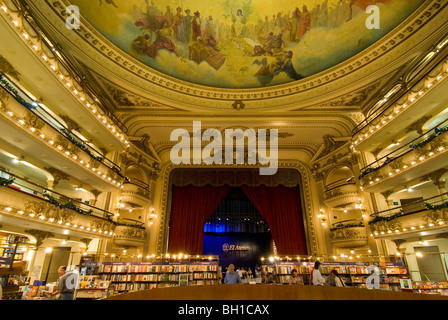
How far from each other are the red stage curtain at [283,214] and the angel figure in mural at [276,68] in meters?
8.13

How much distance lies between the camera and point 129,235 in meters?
13.1

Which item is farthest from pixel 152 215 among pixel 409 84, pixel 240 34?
pixel 409 84

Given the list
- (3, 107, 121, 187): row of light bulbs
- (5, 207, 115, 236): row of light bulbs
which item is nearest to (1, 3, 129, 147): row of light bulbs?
(3, 107, 121, 187): row of light bulbs

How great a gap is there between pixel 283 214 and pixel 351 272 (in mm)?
6937

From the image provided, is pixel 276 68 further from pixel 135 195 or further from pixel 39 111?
pixel 39 111

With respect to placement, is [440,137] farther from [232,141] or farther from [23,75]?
[23,75]

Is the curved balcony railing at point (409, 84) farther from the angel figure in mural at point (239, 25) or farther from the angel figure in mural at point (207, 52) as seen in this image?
the angel figure in mural at point (207, 52)

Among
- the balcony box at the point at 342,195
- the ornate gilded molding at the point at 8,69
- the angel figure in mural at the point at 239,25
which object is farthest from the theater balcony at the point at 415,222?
the ornate gilded molding at the point at 8,69

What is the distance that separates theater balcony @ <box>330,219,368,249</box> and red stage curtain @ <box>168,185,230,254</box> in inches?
309

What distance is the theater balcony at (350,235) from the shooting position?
495 inches

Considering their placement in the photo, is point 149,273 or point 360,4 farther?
point 360,4

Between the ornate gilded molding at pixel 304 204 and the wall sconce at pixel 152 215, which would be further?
the ornate gilded molding at pixel 304 204

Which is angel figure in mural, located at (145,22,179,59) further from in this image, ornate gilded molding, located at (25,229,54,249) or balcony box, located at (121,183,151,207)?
ornate gilded molding, located at (25,229,54,249)

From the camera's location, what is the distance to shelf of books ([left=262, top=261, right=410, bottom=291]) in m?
9.99
